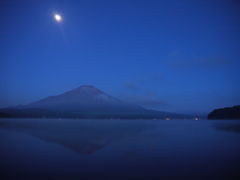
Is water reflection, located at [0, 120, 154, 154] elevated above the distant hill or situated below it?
below

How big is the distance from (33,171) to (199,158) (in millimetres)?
8290

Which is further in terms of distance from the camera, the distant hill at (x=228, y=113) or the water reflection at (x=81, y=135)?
the distant hill at (x=228, y=113)

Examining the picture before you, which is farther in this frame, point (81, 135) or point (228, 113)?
point (228, 113)

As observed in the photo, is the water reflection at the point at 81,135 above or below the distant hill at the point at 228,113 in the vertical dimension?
below

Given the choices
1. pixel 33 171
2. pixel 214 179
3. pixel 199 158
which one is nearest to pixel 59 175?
pixel 33 171

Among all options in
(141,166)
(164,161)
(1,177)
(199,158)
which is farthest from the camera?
(199,158)

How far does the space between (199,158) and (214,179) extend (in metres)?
3.68

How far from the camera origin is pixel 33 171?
8.20 m

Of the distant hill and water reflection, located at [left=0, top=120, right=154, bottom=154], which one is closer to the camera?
water reflection, located at [left=0, top=120, right=154, bottom=154]

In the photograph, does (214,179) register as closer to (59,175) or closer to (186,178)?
(186,178)

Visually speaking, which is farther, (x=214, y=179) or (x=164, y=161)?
(x=164, y=161)

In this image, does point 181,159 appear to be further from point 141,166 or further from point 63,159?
point 63,159

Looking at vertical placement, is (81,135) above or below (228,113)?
below

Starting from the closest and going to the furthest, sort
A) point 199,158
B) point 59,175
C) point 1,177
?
1. point 1,177
2. point 59,175
3. point 199,158
